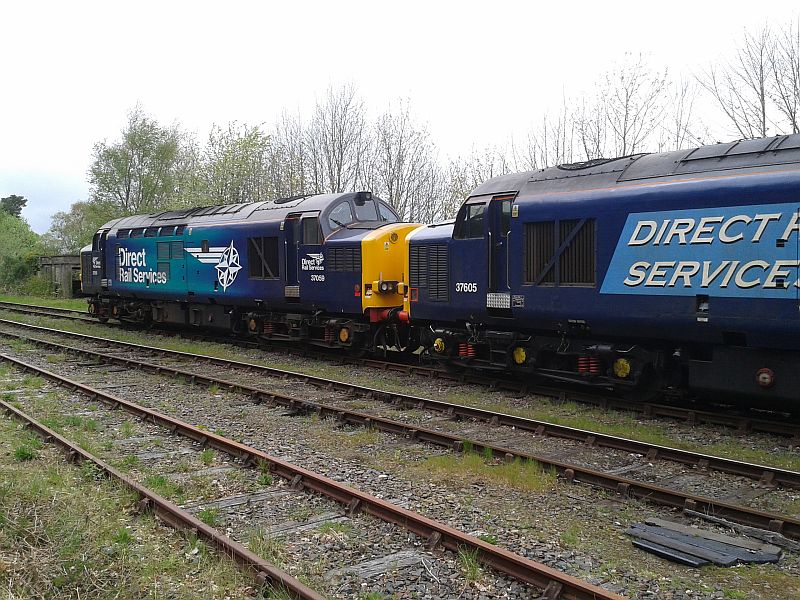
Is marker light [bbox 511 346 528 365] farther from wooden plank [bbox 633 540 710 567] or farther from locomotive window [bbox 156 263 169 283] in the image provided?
locomotive window [bbox 156 263 169 283]

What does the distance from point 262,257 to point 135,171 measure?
3765 cm

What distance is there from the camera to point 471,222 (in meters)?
13.4

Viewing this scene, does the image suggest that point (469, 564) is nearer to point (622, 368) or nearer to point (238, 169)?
point (622, 368)

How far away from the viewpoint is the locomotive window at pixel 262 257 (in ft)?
59.7

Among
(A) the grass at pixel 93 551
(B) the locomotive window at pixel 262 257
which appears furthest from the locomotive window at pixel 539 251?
(B) the locomotive window at pixel 262 257

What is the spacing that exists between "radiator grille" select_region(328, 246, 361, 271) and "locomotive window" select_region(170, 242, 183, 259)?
694 centimetres

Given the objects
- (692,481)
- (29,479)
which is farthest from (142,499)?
(692,481)

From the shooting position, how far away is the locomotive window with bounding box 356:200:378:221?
58.1 feet

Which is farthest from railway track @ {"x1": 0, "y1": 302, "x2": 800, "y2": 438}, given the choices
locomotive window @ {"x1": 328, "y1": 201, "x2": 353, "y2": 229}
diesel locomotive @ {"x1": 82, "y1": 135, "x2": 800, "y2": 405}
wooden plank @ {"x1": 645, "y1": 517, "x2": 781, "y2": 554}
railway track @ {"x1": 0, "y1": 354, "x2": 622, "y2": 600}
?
railway track @ {"x1": 0, "y1": 354, "x2": 622, "y2": 600}

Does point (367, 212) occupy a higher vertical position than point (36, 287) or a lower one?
higher

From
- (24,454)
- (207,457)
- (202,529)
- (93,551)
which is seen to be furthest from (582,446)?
(24,454)

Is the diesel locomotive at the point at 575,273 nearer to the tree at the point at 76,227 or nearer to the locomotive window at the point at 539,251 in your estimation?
the locomotive window at the point at 539,251

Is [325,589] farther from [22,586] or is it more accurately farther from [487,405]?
[487,405]

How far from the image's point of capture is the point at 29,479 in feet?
25.3
